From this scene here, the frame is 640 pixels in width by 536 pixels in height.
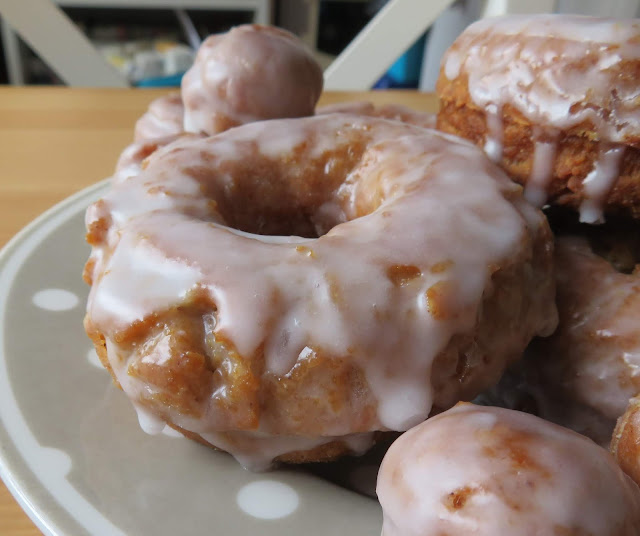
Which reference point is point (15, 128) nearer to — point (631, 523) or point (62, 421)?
point (62, 421)

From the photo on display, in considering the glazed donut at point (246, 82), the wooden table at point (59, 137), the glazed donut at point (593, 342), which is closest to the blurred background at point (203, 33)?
the wooden table at point (59, 137)

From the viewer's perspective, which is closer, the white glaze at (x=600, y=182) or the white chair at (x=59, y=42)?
the white glaze at (x=600, y=182)

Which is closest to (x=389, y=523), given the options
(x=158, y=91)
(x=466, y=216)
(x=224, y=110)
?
(x=466, y=216)

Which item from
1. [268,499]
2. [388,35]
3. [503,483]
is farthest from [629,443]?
[388,35]

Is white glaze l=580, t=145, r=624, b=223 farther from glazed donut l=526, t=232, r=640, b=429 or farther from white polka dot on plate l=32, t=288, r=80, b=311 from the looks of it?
white polka dot on plate l=32, t=288, r=80, b=311

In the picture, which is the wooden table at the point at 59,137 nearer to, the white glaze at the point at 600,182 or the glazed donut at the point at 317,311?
the glazed donut at the point at 317,311

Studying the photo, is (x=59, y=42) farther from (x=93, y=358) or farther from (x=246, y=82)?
(x=93, y=358)
